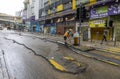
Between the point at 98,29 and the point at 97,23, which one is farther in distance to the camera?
the point at 98,29

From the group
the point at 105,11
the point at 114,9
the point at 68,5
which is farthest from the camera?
the point at 68,5

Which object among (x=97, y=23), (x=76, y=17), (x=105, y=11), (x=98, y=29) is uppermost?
(x=105, y=11)

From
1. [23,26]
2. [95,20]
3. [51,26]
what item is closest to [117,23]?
[95,20]

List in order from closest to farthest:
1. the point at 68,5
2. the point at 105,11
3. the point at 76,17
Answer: the point at 76,17
the point at 105,11
the point at 68,5

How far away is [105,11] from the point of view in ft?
92.2

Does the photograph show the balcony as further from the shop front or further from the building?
the shop front

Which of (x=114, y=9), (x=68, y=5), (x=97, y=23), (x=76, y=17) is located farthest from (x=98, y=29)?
(x=68, y=5)

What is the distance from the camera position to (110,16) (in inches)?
1069

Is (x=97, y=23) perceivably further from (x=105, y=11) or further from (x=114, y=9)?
(x=114, y=9)

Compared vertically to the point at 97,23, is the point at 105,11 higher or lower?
higher

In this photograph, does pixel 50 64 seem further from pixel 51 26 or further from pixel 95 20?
pixel 51 26

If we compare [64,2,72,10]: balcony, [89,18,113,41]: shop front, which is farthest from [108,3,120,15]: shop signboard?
[64,2,72,10]: balcony

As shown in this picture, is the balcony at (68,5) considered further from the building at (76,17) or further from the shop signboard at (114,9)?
the shop signboard at (114,9)

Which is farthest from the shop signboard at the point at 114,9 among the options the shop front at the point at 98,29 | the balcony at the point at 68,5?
the balcony at the point at 68,5
